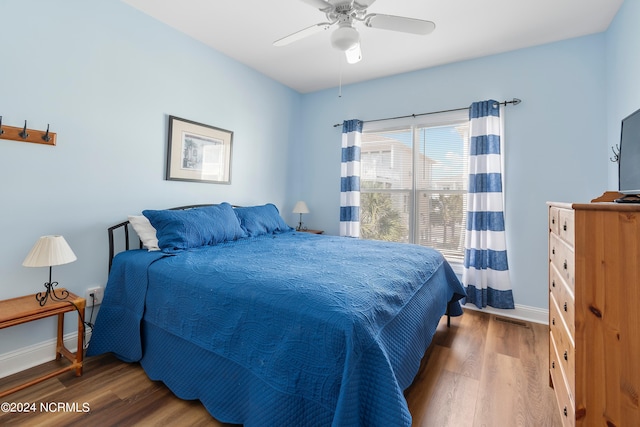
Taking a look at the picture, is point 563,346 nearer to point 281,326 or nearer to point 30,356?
point 281,326

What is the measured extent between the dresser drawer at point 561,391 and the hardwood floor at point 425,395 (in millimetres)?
155

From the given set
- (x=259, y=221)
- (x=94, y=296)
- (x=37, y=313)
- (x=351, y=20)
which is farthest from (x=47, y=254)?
(x=351, y=20)

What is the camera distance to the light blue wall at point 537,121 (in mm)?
2699

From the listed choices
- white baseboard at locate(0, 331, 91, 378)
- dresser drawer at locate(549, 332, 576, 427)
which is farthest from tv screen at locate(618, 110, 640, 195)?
white baseboard at locate(0, 331, 91, 378)

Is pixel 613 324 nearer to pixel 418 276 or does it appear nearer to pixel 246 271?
pixel 418 276

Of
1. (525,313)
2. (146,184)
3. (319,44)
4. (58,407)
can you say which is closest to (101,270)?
(146,184)

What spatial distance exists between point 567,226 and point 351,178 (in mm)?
2681

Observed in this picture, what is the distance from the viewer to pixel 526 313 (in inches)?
116

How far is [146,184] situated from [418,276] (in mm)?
2352

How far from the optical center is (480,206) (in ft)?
10.00

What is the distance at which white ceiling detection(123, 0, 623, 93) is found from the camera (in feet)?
7.75

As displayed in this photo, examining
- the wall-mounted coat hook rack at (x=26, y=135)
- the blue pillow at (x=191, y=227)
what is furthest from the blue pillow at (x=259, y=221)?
the wall-mounted coat hook rack at (x=26, y=135)

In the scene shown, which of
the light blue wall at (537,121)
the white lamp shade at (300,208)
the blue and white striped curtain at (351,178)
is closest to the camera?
the light blue wall at (537,121)

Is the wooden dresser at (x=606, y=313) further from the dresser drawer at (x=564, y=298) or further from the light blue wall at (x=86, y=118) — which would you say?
the light blue wall at (x=86, y=118)
